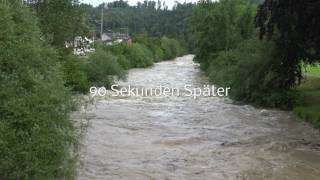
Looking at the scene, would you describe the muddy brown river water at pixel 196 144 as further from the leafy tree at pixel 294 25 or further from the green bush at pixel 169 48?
the green bush at pixel 169 48

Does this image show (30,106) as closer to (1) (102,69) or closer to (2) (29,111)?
(2) (29,111)

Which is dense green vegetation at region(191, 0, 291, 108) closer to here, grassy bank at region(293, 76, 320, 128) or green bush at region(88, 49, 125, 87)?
grassy bank at region(293, 76, 320, 128)

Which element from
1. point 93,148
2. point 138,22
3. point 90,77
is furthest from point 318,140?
point 138,22

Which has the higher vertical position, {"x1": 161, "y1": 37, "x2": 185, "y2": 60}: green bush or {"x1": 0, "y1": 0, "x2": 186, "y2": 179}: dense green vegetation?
{"x1": 0, "y1": 0, "x2": 186, "y2": 179}: dense green vegetation

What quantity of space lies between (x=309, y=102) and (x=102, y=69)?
65.5 feet

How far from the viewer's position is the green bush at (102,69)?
45.7 m

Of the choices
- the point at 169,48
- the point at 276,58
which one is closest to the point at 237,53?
the point at 276,58

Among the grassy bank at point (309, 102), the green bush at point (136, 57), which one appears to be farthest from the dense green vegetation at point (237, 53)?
the green bush at point (136, 57)

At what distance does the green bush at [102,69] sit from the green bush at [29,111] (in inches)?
1322

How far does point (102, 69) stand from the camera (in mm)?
46125

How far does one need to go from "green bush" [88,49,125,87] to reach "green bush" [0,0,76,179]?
1322 inches

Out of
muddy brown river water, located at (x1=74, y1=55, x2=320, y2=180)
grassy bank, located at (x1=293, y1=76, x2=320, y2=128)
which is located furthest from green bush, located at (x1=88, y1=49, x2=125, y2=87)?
grassy bank, located at (x1=293, y1=76, x2=320, y2=128)

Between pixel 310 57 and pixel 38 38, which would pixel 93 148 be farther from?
pixel 310 57

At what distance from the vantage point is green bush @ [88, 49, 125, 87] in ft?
150
